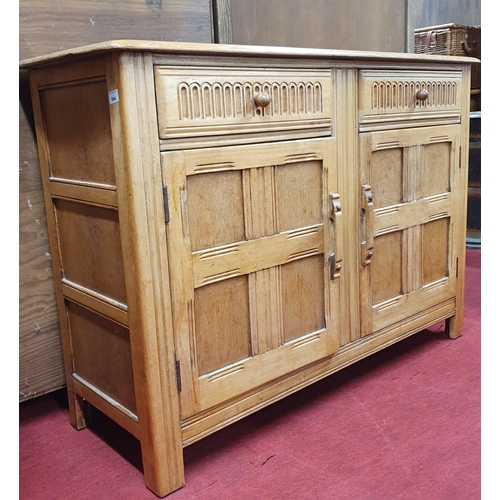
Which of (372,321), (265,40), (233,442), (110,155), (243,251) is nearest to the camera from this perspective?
(110,155)

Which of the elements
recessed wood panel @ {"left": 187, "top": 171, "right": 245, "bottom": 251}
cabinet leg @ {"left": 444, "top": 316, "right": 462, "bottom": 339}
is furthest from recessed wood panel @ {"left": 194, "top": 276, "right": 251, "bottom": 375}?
cabinet leg @ {"left": 444, "top": 316, "right": 462, "bottom": 339}

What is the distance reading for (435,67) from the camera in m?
2.02

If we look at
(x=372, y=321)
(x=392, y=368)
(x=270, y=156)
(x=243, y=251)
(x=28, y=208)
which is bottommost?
(x=392, y=368)

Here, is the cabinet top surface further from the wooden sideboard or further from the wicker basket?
the wicker basket

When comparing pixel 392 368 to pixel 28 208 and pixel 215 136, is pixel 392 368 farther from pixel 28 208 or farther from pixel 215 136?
pixel 28 208

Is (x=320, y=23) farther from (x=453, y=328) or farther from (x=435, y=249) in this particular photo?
(x=453, y=328)

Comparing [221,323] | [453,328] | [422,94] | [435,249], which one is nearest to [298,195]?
[221,323]

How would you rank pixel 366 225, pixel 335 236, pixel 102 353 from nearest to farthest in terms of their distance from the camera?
pixel 102 353, pixel 335 236, pixel 366 225

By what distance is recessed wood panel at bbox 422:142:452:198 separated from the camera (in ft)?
6.75

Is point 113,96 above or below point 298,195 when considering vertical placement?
above

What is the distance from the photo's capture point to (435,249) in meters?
2.17

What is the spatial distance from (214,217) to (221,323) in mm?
278

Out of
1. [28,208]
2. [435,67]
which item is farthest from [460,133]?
[28,208]

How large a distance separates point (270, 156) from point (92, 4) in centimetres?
70
